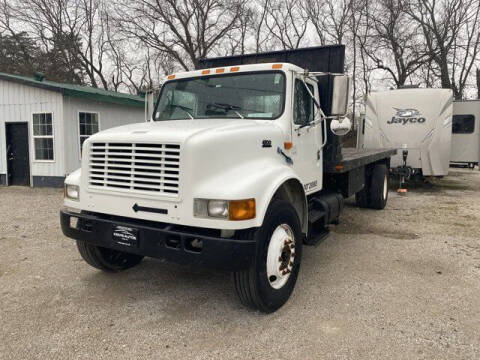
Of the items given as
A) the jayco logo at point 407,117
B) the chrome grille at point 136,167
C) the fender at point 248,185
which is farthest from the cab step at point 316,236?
the jayco logo at point 407,117

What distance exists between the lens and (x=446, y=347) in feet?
9.55

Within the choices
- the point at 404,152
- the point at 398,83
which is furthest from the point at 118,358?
the point at 398,83

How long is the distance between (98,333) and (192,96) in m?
2.70

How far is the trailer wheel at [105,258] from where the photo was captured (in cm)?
413

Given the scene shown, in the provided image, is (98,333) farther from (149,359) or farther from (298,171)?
(298,171)

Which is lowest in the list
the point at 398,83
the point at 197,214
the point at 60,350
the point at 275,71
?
the point at 60,350

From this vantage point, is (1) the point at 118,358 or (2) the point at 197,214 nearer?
(1) the point at 118,358

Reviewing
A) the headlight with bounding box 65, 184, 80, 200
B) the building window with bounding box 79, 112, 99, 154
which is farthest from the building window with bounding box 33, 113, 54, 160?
the headlight with bounding box 65, 184, 80, 200

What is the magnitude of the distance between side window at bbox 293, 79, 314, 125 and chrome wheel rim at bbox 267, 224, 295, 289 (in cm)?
132

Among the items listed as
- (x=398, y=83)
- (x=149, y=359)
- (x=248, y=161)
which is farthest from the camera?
(x=398, y=83)

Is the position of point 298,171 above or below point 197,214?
above

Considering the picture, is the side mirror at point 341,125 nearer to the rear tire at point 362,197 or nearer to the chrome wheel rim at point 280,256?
the chrome wheel rim at point 280,256

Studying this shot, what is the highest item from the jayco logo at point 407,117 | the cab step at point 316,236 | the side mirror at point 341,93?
the jayco logo at point 407,117

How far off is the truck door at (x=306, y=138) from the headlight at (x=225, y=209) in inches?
51.9
